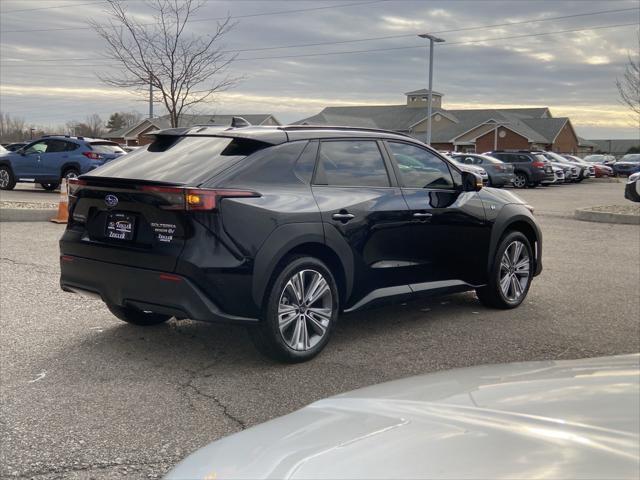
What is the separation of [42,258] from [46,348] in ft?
13.5

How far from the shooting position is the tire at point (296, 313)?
4.76 meters

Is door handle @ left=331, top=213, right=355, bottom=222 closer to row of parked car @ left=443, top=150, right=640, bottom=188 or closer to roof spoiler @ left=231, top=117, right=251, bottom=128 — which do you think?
roof spoiler @ left=231, top=117, right=251, bottom=128

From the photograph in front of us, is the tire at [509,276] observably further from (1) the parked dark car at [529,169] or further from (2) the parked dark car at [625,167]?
(2) the parked dark car at [625,167]

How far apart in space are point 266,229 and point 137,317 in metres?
1.81

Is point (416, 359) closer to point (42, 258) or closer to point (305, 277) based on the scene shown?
point (305, 277)

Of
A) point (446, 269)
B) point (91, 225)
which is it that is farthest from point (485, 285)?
point (91, 225)

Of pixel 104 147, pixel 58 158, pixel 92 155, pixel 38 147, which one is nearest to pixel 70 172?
pixel 58 158

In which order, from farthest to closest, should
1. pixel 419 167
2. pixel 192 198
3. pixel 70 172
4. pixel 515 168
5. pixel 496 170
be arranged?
pixel 515 168 → pixel 496 170 → pixel 70 172 → pixel 419 167 → pixel 192 198

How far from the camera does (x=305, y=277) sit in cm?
499

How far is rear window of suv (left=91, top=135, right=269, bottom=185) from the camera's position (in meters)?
4.75

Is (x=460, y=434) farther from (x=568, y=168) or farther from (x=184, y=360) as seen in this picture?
(x=568, y=168)

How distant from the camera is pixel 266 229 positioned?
4707mm

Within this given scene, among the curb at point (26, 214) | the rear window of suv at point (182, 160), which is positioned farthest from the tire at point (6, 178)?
the rear window of suv at point (182, 160)

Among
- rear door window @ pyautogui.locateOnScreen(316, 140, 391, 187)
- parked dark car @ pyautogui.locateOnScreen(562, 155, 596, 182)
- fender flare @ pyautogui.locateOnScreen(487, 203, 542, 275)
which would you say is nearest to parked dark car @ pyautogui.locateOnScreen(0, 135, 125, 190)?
fender flare @ pyautogui.locateOnScreen(487, 203, 542, 275)
